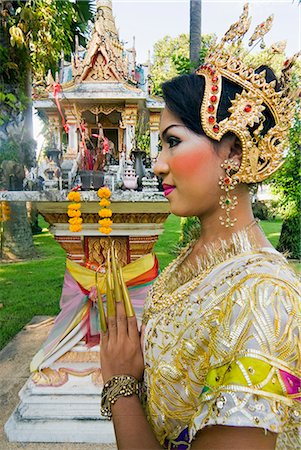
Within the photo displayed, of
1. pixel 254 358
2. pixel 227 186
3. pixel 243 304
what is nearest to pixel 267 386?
pixel 254 358

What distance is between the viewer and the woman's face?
90cm

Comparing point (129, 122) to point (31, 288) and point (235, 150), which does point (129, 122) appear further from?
point (31, 288)

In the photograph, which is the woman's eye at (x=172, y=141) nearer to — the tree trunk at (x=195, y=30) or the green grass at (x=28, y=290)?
the green grass at (x=28, y=290)

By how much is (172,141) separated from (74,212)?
1.82m

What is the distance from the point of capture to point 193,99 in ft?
3.04

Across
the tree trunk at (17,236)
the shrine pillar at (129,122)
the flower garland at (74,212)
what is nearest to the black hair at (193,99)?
the flower garland at (74,212)

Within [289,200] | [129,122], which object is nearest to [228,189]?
[129,122]

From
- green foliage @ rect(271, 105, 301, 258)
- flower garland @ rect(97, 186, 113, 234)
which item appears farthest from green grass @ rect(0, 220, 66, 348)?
green foliage @ rect(271, 105, 301, 258)

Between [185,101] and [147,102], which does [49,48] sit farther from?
[185,101]

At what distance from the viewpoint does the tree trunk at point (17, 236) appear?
8.07 metres

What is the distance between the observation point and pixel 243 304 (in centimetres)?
71

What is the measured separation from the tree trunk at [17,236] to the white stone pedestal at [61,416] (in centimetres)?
583

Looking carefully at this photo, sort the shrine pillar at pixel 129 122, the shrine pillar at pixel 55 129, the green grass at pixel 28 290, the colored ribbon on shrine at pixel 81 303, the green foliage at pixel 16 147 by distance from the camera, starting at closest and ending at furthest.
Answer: the colored ribbon on shrine at pixel 81 303 < the shrine pillar at pixel 129 122 < the shrine pillar at pixel 55 129 < the green grass at pixel 28 290 < the green foliage at pixel 16 147

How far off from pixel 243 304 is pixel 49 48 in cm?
616
